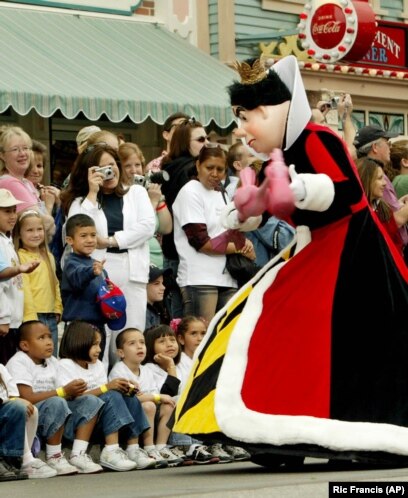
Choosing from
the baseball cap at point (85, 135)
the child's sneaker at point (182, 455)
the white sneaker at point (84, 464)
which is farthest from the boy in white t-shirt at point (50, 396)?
the baseball cap at point (85, 135)

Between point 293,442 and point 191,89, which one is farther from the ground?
point 191,89

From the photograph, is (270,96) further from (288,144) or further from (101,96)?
(101,96)

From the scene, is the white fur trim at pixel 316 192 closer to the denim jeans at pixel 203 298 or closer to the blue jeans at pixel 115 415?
the blue jeans at pixel 115 415

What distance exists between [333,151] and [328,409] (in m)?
1.13

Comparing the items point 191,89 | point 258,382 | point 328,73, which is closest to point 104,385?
point 258,382

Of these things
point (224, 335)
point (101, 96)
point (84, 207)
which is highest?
point (101, 96)

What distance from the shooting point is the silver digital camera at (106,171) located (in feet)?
31.3

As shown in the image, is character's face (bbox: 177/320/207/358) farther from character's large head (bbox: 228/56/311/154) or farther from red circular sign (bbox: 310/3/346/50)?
red circular sign (bbox: 310/3/346/50)

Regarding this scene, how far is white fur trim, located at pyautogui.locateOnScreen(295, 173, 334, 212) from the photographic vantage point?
6641 mm

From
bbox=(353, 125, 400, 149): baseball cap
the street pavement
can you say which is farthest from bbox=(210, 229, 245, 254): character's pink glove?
bbox=(353, 125, 400, 149): baseball cap

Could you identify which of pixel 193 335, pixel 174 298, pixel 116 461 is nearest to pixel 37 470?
pixel 116 461

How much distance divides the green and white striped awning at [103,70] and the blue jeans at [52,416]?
5.37 meters

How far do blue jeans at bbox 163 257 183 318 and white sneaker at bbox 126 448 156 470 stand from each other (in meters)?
1.60

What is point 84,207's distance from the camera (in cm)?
955
